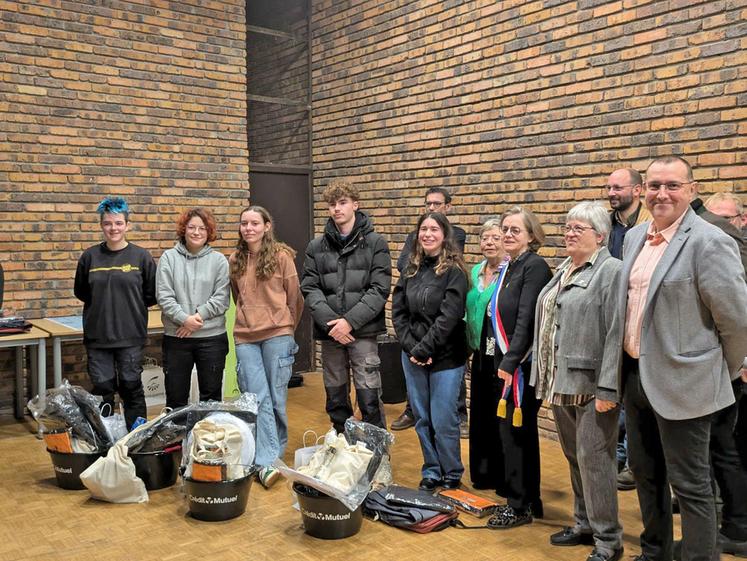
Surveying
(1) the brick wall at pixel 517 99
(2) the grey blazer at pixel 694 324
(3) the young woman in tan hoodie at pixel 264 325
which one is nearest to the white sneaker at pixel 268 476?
(3) the young woman in tan hoodie at pixel 264 325

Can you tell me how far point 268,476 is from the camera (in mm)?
4258

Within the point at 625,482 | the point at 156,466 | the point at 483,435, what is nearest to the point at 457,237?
the point at 483,435

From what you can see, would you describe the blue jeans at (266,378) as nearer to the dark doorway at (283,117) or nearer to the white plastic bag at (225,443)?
the white plastic bag at (225,443)

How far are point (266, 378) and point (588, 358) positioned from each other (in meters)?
2.10

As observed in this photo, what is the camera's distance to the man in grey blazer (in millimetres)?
2600

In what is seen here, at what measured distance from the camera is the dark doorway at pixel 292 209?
750 centimetres

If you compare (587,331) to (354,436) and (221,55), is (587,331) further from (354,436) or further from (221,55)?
(221,55)

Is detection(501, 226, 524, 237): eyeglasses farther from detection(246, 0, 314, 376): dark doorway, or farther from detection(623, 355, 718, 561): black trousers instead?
detection(246, 0, 314, 376): dark doorway

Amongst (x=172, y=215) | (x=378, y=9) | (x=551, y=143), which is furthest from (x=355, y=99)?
(x=551, y=143)

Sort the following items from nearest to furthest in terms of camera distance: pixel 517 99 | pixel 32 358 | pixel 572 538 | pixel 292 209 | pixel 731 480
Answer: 1. pixel 731 480
2. pixel 572 538
3. pixel 517 99
4. pixel 32 358
5. pixel 292 209

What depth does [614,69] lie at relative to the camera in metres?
4.78

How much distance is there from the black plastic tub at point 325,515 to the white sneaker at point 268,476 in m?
0.73

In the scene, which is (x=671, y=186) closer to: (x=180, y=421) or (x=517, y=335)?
(x=517, y=335)

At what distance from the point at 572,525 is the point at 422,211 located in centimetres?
341
